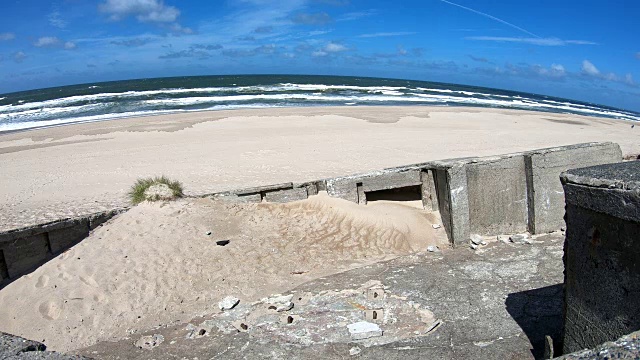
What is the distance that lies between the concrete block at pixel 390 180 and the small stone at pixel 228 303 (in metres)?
3.31

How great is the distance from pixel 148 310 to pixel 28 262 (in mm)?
2239

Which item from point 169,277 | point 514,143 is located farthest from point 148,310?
point 514,143

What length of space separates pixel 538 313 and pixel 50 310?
5440 millimetres

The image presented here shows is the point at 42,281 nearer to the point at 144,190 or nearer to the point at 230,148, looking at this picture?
the point at 144,190

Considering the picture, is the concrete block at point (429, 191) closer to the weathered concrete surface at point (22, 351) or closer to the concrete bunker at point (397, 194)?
the concrete bunker at point (397, 194)

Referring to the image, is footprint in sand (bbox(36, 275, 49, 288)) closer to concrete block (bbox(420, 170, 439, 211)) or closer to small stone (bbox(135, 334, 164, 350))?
small stone (bbox(135, 334, 164, 350))

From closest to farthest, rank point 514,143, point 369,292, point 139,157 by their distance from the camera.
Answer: point 369,292, point 139,157, point 514,143

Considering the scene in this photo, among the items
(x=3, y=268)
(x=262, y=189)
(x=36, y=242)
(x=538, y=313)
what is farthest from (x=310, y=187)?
(x=3, y=268)

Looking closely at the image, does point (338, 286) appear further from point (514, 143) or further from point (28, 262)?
point (514, 143)

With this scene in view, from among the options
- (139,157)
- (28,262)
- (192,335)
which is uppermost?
(139,157)

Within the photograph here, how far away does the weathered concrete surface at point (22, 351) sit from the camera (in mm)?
2557

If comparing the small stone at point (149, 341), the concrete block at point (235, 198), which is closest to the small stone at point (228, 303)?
the small stone at point (149, 341)

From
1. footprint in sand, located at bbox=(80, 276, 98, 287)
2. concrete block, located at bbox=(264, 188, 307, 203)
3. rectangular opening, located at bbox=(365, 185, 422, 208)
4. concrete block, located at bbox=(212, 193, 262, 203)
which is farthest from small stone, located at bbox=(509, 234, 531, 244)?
footprint in sand, located at bbox=(80, 276, 98, 287)

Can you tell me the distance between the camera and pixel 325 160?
1311 cm
